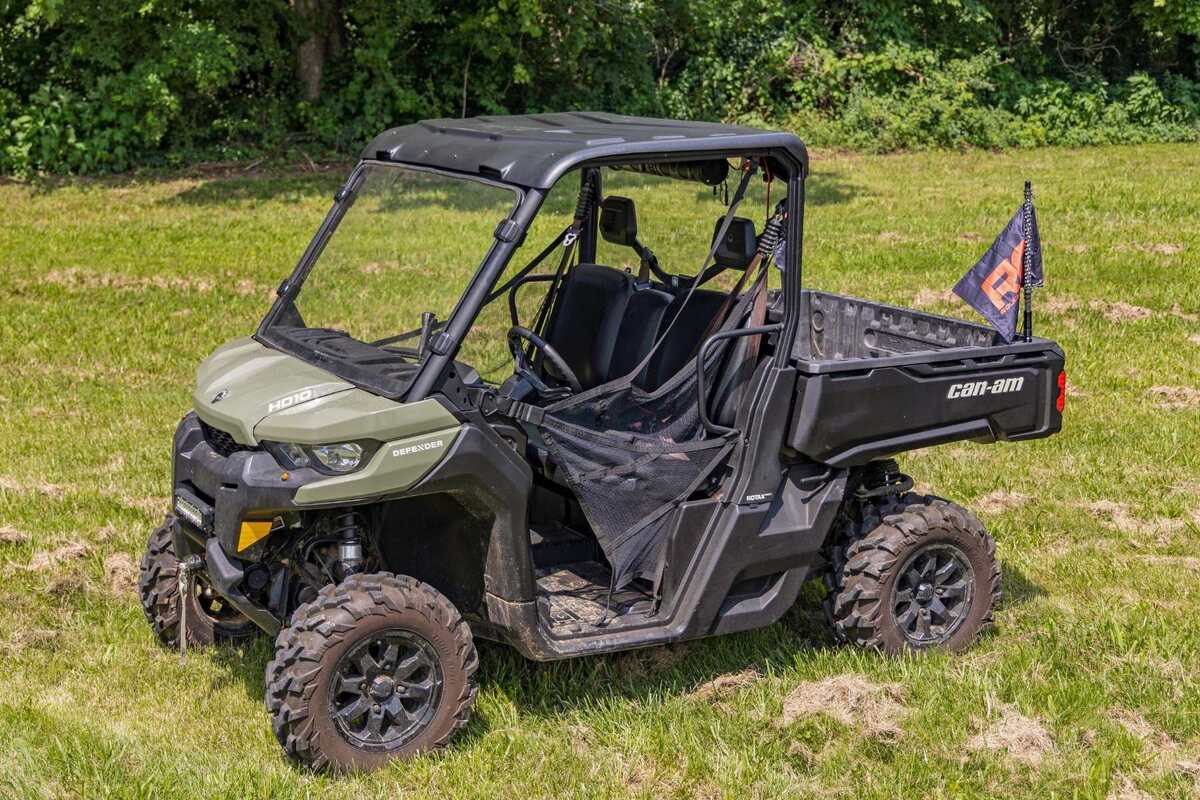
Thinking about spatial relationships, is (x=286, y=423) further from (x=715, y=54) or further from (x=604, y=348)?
(x=715, y=54)

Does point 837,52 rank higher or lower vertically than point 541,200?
lower

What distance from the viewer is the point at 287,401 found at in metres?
4.55

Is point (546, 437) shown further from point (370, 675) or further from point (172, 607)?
point (172, 607)

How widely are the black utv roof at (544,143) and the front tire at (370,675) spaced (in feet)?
4.35

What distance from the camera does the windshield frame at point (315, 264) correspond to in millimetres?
4555

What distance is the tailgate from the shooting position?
5.00 metres

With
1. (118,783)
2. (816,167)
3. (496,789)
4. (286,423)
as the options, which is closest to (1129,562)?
(496,789)

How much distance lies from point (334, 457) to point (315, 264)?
1.16 m

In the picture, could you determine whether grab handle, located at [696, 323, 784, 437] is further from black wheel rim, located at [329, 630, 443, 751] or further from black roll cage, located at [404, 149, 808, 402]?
black wheel rim, located at [329, 630, 443, 751]

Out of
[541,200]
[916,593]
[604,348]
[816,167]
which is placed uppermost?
[541,200]

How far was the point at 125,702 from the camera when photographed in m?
5.04

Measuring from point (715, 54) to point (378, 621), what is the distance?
60.1ft

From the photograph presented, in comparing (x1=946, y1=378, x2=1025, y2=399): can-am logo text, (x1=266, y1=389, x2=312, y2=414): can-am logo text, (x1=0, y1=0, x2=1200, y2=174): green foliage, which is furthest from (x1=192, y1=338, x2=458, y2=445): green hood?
(x1=0, y1=0, x2=1200, y2=174): green foliage

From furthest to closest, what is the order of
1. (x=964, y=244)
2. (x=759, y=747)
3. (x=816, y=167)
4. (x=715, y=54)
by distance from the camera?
(x=715, y=54) → (x=816, y=167) → (x=964, y=244) → (x=759, y=747)
